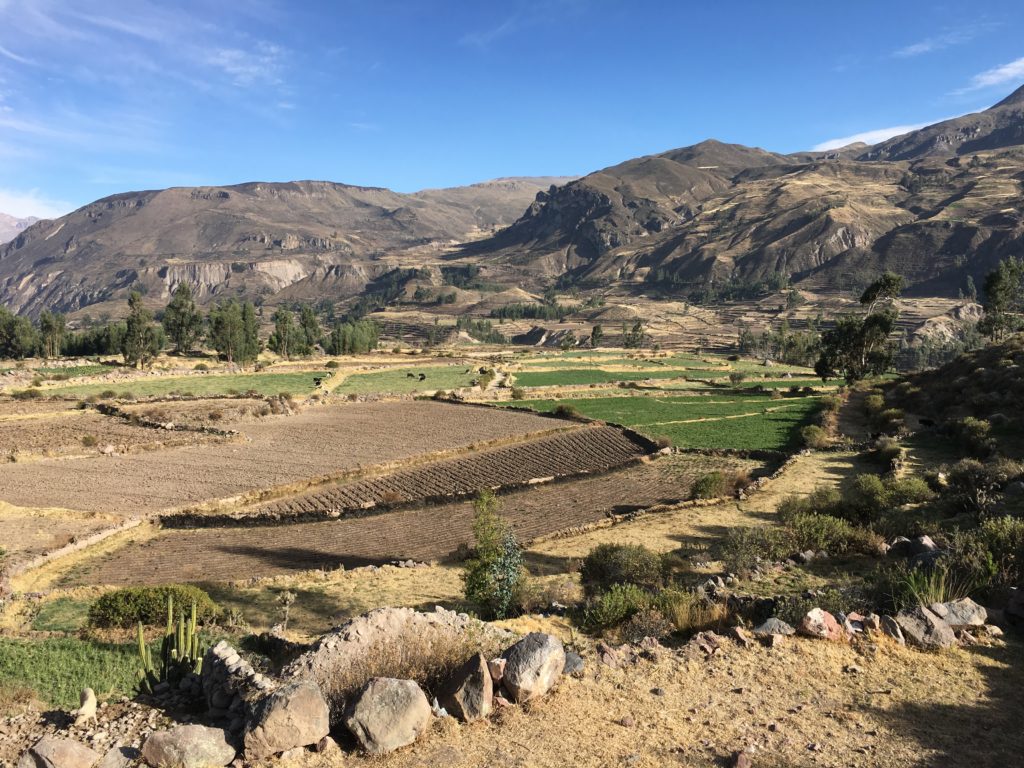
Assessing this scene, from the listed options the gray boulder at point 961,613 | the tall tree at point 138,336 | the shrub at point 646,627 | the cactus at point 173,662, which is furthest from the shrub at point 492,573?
the tall tree at point 138,336

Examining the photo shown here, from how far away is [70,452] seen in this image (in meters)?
41.8

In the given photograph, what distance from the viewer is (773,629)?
1204cm

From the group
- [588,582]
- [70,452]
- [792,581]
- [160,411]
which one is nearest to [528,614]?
[588,582]

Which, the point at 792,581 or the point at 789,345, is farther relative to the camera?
the point at 789,345

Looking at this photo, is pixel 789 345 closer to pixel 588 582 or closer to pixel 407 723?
pixel 588 582

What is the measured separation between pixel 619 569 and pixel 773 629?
7576mm

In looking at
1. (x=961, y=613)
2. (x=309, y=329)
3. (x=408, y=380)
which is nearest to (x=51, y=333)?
(x=309, y=329)

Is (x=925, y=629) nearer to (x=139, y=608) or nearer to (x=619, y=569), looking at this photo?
(x=619, y=569)

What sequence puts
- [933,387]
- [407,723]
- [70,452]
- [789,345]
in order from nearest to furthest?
[407,723] < [70,452] < [933,387] < [789,345]

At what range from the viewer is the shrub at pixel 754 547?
18406 mm

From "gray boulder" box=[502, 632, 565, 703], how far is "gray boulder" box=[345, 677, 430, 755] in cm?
161

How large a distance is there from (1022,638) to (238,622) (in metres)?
19.3

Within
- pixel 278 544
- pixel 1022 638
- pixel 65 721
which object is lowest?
pixel 278 544

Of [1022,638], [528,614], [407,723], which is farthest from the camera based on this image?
[528,614]
